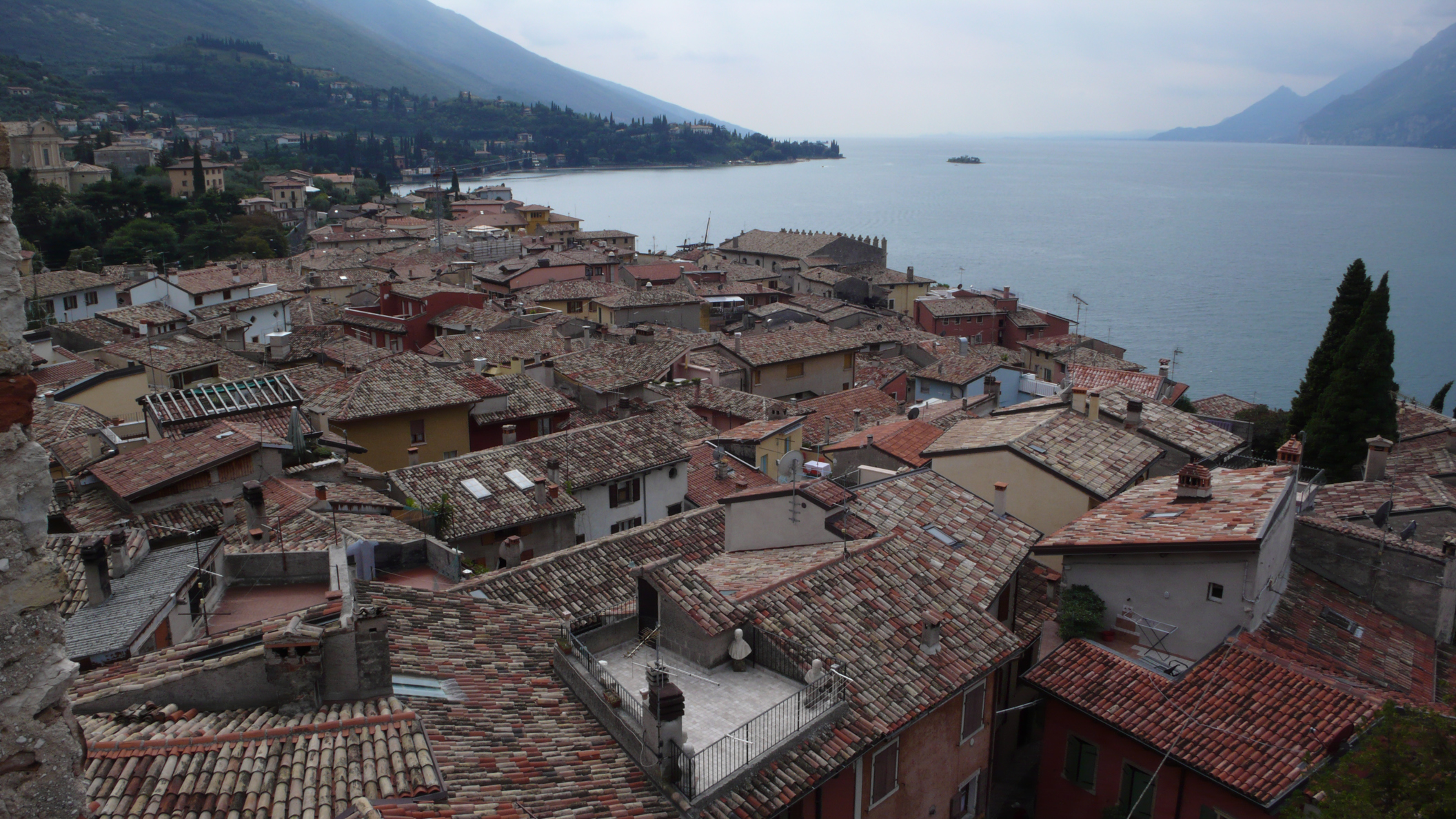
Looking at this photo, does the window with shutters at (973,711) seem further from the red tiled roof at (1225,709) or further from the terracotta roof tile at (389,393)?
the terracotta roof tile at (389,393)

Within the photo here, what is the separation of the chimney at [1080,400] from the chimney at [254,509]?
1482 cm

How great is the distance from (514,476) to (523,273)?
38.9m

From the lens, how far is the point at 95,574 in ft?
30.7

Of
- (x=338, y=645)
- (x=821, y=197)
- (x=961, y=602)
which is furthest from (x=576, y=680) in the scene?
(x=821, y=197)

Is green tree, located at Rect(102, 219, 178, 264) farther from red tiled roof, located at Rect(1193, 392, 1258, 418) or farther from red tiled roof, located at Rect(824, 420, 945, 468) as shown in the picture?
red tiled roof, located at Rect(1193, 392, 1258, 418)

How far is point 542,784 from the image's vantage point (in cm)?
708

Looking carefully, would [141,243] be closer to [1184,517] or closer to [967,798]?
[967,798]

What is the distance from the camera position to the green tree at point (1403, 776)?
763 centimetres

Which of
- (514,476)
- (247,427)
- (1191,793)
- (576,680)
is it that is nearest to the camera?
(576,680)

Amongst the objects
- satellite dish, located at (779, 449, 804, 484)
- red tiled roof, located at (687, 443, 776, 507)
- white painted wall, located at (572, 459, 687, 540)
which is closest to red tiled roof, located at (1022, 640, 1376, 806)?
satellite dish, located at (779, 449, 804, 484)

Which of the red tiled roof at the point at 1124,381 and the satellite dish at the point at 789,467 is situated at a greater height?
the red tiled roof at the point at 1124,381

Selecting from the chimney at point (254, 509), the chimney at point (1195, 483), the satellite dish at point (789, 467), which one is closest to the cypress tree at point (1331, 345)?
the satellite dish at point (789, 467)

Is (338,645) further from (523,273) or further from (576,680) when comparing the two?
(523,273)

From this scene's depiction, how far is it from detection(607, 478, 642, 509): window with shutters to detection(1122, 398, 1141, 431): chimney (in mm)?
10271
